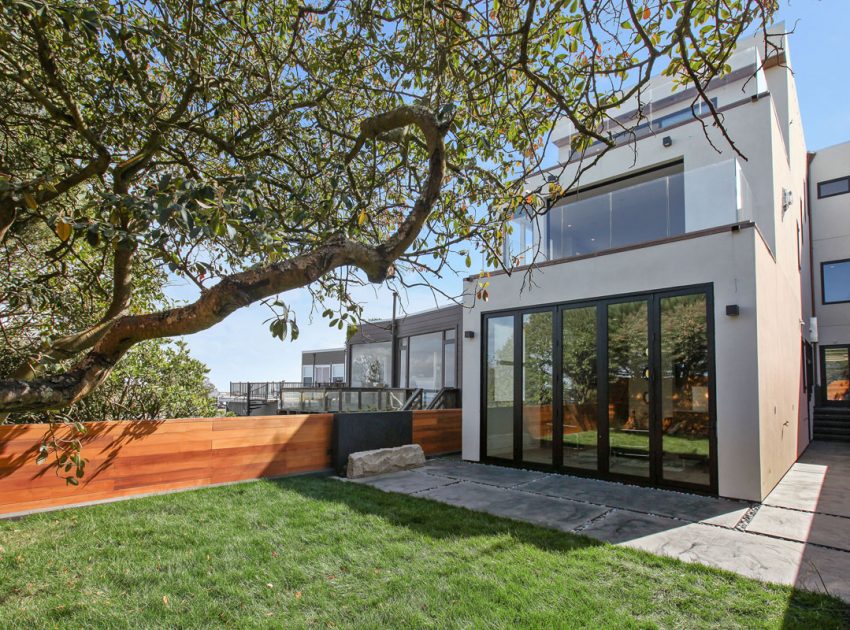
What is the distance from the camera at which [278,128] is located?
4.31 metres

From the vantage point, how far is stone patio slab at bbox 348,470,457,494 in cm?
595

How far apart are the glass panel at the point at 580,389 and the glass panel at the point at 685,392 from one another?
0.95 metres

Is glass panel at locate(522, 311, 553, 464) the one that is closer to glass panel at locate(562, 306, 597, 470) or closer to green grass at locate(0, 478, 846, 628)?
glass panel at locate(562, 306, 597, 470)

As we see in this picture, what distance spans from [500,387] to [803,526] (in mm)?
4200

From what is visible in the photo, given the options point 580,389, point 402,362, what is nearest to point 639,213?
point 580,389

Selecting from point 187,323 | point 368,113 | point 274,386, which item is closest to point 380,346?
point 274,386

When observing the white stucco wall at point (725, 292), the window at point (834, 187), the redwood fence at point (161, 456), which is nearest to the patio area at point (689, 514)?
the white stucco wall at point (725, 292)

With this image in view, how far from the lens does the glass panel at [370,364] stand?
1681cm

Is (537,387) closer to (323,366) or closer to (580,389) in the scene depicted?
(580,389)

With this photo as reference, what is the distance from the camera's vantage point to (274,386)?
13.6 m

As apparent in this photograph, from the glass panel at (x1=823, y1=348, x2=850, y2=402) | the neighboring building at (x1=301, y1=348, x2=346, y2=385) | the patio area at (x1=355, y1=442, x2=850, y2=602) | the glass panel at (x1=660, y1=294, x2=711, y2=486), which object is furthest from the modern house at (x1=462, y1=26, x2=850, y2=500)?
the neighboring building at (x1=301, y1=348, x2=346, y2=385)

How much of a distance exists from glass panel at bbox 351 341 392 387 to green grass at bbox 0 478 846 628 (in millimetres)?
12248

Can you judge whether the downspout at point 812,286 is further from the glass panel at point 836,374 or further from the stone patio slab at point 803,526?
the stone patio slab at point 803,526

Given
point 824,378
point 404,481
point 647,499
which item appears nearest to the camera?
point 647,499
